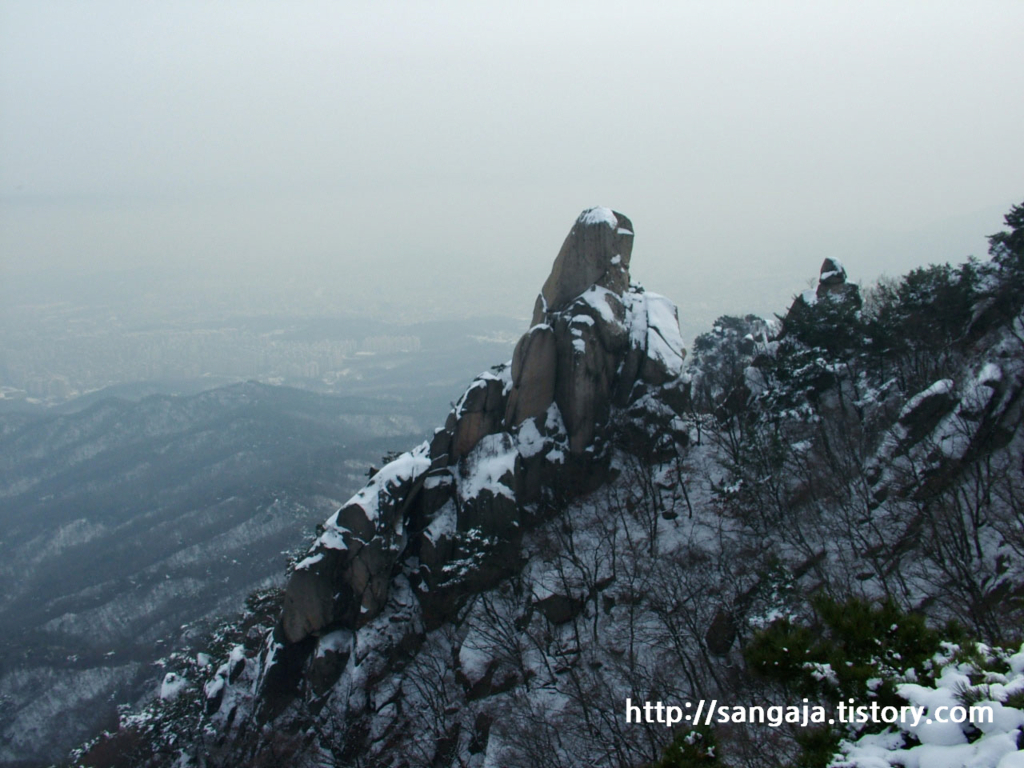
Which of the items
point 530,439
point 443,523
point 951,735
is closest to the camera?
point 951,735

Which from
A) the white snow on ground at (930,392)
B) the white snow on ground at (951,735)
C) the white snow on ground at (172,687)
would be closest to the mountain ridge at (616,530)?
the white snow on ground at (930,392)

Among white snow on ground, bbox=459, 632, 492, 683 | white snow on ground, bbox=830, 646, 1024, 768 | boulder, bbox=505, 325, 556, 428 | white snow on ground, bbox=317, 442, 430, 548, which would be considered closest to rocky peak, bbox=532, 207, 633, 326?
boulder, bbox=505, 325, 556, 428

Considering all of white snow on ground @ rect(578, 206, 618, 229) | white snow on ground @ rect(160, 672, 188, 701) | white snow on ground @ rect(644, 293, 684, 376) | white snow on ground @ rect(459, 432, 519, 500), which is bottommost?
white snow on ground @ rect(160, 672, 188, 701)

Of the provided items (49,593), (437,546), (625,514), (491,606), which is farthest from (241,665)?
(49,593)

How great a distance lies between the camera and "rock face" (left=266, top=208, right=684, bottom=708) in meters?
24.4

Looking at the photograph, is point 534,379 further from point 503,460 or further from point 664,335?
point 664,335

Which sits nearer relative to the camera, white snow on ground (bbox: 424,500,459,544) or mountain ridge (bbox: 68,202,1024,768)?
mountain ridge (bbox: 68,202,1024,768)

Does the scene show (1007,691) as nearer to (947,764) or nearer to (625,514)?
(947,764)

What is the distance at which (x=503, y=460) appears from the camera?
85.2 ft

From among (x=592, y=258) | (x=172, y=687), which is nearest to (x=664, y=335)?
(x=592, y=258)

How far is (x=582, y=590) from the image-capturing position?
75.0 feet

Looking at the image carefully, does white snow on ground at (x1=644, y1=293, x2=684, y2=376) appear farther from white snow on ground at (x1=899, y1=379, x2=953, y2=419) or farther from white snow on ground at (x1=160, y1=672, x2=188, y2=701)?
white snow on ground at (x1=160, y1=672, x2=188, y2=701)

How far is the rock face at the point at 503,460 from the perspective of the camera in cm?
2439

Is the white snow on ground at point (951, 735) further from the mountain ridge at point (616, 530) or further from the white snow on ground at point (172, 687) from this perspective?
the white snow on ground at point (172, 687)
